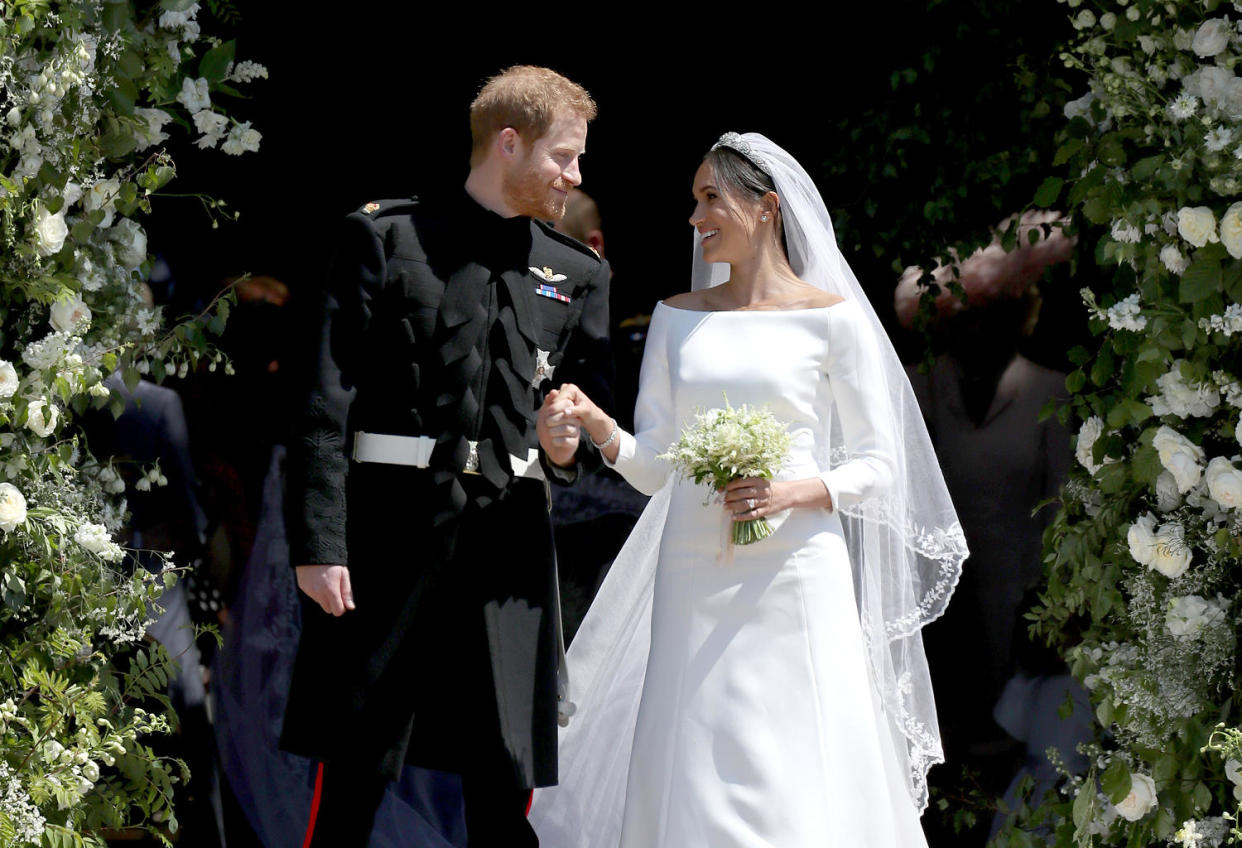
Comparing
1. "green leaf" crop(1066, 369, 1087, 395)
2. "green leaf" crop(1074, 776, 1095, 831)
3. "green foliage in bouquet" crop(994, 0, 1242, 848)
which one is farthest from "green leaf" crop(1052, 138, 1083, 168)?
"green leaf" crop(1074, 776, 1095, 831)

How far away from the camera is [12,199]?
10.0ft

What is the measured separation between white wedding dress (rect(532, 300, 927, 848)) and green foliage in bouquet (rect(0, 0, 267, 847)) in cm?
125

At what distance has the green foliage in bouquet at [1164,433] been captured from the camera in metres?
3.28

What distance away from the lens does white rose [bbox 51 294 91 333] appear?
313cm

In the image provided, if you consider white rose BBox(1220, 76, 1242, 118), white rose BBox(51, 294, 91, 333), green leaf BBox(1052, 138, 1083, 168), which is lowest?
white rose BBox(51, 294, 91, 333)

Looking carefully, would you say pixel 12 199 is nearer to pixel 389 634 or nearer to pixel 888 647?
pixel 389 634

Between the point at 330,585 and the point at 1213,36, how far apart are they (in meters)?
2.40

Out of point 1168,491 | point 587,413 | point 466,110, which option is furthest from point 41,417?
point 1168,491

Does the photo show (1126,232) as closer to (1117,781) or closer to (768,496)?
(768,496)

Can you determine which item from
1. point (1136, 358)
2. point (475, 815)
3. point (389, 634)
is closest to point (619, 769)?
point (475, 815)

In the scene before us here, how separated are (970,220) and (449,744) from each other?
276 cm

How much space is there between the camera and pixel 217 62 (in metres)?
3.53

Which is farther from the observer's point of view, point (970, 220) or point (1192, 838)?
point (970, 220)

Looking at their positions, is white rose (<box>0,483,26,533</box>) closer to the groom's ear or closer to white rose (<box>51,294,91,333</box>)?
white rose (<box>51,294,91,333</box>)
